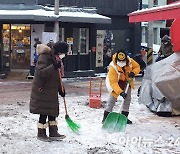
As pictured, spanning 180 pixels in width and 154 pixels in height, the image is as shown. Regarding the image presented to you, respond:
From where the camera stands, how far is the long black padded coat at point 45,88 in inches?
272

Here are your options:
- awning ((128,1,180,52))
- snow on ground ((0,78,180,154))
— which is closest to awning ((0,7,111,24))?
snow on ground ((0,78,180,154))

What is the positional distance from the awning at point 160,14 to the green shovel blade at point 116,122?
1.86 meters

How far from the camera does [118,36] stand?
70.9 ft

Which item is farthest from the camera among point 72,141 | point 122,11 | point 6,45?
point 122,11

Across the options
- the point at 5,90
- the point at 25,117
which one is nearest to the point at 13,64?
the point at 5,90

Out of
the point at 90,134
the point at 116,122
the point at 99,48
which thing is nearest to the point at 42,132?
the point at 90,134

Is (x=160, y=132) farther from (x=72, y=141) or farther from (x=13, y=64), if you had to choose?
(x=13, y=64)

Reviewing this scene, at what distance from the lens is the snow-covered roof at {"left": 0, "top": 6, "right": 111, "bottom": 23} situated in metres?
16.2

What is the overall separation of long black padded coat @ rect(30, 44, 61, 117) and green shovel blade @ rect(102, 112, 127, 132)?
4.00 ft

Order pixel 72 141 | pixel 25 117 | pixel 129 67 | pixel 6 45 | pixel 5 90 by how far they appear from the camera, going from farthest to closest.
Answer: pixel 6 45 < pixel 5 90 < pixel 25 117 < pixel 129 67 < pixel 72 141

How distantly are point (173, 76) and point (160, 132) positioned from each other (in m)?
1.97

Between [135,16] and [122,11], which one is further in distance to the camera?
[122,11]

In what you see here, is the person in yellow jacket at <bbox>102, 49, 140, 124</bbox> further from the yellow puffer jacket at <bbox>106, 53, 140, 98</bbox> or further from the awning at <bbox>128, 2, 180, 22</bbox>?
the awning at <bbox>128, 2, 180, 22</bbox>

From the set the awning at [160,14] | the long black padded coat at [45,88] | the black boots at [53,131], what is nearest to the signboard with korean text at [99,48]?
the awning at [160,14]
